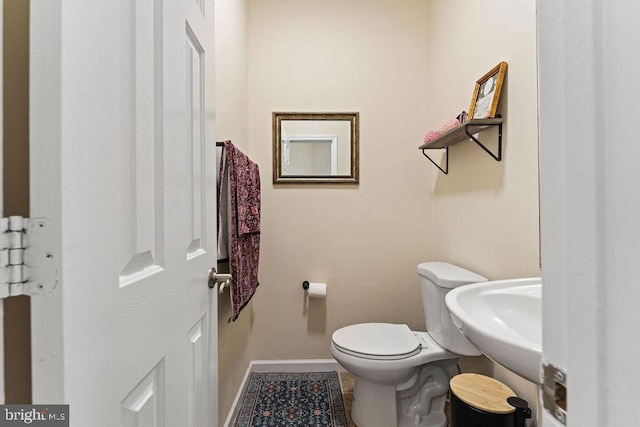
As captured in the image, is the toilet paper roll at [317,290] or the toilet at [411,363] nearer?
the toilet at [411,363]

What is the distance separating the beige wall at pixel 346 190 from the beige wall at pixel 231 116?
6.7 inches

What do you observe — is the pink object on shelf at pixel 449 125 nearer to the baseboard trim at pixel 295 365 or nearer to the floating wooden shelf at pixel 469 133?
the floating wooden shelf at pixel 469 133

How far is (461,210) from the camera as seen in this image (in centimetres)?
163

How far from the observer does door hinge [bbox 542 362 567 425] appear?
0.31 metres

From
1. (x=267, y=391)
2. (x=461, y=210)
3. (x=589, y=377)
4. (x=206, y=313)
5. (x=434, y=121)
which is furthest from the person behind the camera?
(x=434, y=121)

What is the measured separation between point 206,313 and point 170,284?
284 millimetres

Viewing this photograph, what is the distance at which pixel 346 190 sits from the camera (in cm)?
199

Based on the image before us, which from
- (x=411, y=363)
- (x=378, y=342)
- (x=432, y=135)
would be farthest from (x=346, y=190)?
(x=411, y=363)

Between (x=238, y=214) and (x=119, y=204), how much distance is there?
85 centimetres

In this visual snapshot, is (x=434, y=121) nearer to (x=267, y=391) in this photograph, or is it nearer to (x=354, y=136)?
(x=354, y=136)

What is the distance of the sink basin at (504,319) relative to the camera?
61 centimetres

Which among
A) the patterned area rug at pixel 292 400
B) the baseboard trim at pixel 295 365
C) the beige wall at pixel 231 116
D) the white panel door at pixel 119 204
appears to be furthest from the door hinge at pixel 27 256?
the baseboard trim at pixel 295 365

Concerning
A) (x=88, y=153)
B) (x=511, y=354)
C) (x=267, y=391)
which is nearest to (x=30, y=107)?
(x=88, y=153)

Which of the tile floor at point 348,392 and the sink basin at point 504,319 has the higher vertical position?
the sink basin at point 504,319
